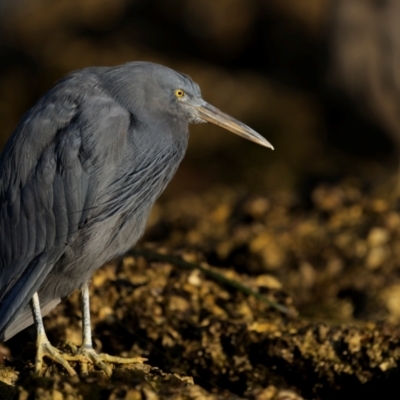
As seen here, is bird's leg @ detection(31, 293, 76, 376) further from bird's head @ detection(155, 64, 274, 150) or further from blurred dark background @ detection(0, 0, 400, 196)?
blurred dark background @ detection(0, 0, 400, 196)

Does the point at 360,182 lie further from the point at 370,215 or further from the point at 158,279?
the point at 158,279

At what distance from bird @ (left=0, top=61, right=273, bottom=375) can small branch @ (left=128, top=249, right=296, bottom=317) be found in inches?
42.1

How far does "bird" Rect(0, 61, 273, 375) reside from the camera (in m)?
4.40

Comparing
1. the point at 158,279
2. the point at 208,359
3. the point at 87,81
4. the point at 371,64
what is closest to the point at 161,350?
the point at 208,359

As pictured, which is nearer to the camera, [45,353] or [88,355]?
[45,353]

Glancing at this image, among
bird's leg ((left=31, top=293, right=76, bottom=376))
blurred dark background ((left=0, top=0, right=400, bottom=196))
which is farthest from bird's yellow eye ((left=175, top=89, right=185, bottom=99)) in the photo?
blurred dark background ((left=0, top=0, right=400, bottom=196))

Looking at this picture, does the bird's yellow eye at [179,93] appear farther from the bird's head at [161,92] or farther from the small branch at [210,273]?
the small branch at [210,273]

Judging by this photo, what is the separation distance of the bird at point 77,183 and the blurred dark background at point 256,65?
6000mm

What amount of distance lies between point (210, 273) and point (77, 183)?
4.99ft

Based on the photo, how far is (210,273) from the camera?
18.7 feet

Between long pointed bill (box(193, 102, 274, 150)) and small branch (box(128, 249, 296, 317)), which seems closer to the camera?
long pointed bill (box(193, 102, 274, 150))

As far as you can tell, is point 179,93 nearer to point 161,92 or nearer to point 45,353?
point 161,92

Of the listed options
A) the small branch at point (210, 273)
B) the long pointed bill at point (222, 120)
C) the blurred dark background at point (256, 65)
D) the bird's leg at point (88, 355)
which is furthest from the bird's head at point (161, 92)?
the blurred dark background at point (256, 65)

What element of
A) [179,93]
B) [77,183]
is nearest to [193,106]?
[179,93]
